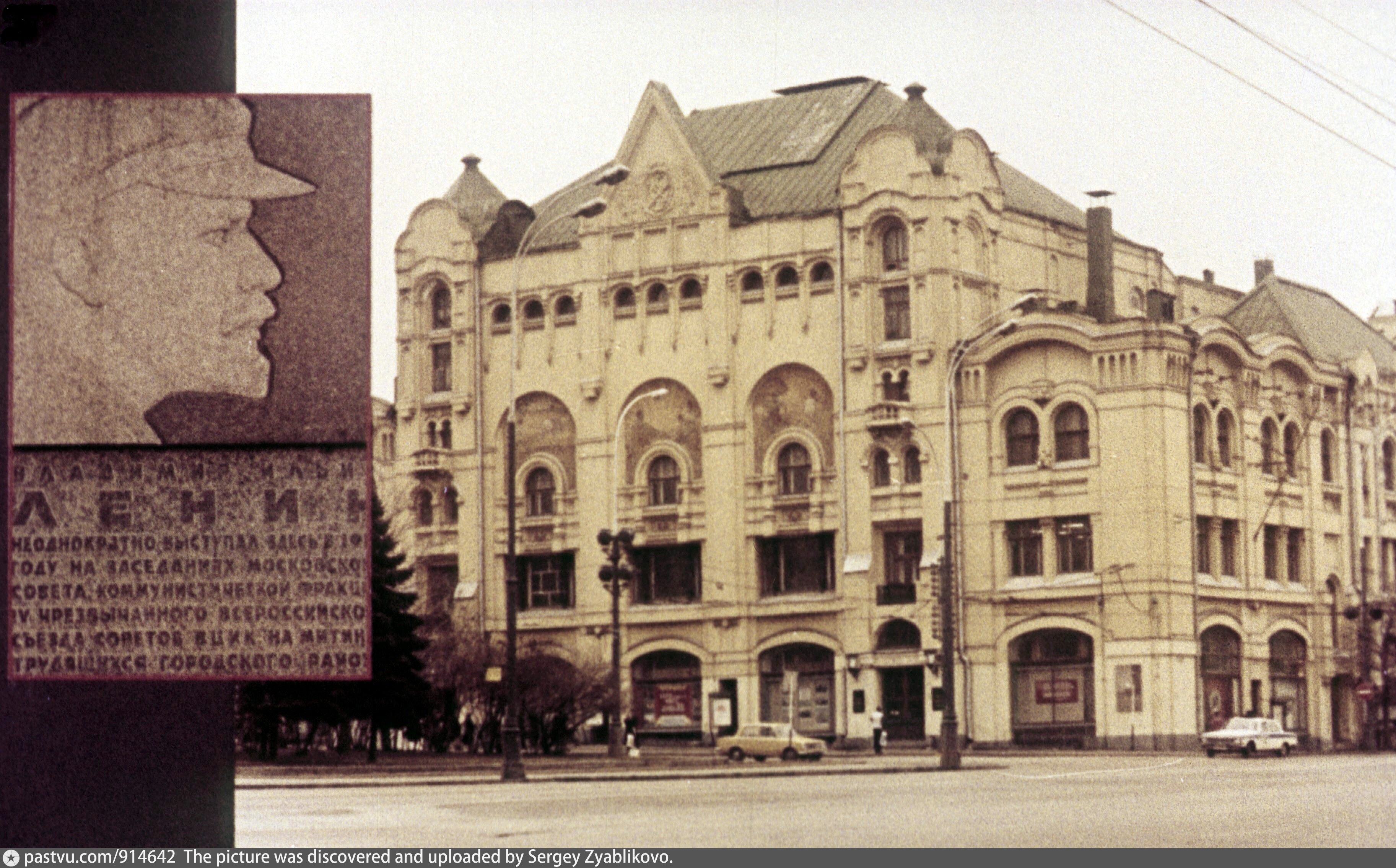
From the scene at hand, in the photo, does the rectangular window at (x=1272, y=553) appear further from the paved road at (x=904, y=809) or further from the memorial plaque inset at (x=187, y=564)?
the memorial plaque inset at (x=187, y=564)

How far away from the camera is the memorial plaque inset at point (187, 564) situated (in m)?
12.1

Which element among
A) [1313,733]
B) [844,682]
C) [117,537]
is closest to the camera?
[117,537]

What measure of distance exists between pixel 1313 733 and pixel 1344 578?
1.03m

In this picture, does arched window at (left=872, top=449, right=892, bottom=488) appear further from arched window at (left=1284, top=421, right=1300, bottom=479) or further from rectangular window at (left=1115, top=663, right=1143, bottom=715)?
arched window at (left=1284, top=421, right=1300, bottom=479)

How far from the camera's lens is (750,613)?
13312 mm

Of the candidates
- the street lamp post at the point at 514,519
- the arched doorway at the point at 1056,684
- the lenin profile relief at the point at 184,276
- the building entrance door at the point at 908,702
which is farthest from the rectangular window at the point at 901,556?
the lenin profile relief at the point at 184,276

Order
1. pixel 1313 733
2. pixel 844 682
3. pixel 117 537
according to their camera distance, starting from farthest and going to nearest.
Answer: pixel 1313 733 < pixel 844 682 < pixel 117 537

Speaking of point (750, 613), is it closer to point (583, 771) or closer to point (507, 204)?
point (583, 771)

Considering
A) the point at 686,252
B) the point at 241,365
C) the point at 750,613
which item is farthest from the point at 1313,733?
the point at 241,365

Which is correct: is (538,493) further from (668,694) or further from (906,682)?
→ (906,682)

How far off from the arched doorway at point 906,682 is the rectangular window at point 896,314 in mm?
1605

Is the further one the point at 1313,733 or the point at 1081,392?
the point at 1313,733

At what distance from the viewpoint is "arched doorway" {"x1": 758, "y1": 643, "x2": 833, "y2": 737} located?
13219 millimetres

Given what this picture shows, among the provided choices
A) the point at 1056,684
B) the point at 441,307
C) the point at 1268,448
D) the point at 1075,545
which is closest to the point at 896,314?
the point at 1075,545
